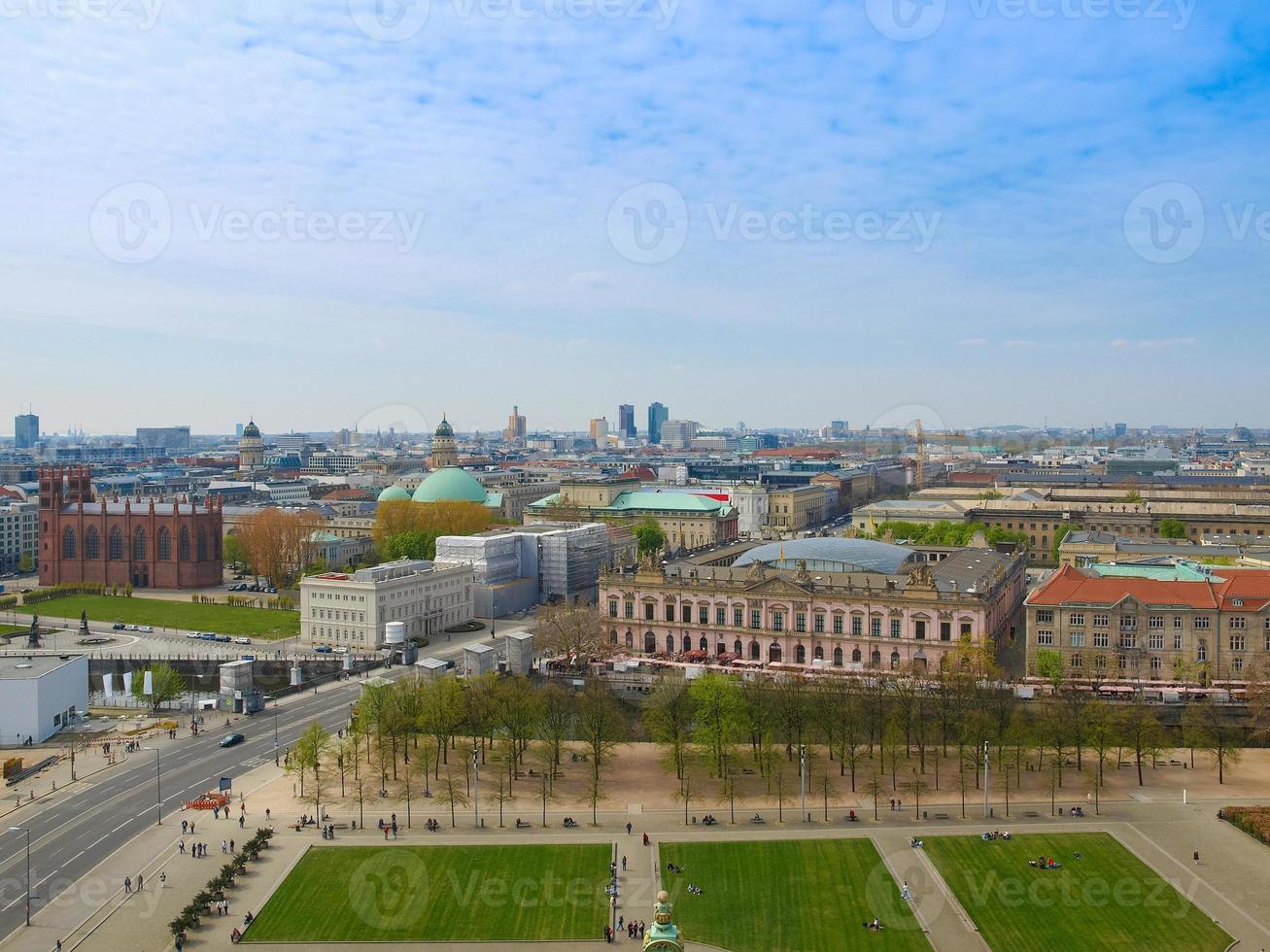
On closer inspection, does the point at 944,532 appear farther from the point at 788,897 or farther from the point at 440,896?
the point at 440,896

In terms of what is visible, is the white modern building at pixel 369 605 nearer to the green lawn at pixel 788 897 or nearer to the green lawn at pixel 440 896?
the green lawn at pixel 440 896

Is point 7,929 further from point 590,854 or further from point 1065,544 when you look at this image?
point 1065,544

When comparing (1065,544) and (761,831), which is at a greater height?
(1065,544)

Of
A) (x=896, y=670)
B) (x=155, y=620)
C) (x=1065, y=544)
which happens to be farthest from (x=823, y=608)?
(x=155, y=620)

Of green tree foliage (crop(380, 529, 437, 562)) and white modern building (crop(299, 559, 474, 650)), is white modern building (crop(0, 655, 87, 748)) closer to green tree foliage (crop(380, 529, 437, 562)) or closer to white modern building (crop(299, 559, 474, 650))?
white modern building (crop(299, 559, 474, 650))

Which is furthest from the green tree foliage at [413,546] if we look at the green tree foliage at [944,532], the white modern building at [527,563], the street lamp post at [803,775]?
the street lamp post at [803,775]

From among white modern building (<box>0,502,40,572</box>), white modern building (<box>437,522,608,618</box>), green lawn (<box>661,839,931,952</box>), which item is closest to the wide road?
green lawn (<box>661,839,931,952</box>)

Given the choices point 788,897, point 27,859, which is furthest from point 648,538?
point 27,859
